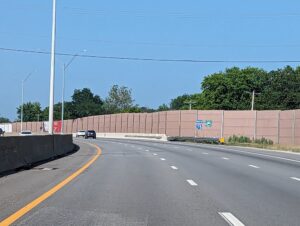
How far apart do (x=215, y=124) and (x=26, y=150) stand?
196 ft

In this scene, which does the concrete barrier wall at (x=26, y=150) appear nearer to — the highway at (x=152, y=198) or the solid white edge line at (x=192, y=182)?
the highway at (x=152, y=198)

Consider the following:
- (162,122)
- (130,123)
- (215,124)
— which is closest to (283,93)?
(162,122)

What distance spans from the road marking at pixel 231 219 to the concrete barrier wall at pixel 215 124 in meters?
54.4

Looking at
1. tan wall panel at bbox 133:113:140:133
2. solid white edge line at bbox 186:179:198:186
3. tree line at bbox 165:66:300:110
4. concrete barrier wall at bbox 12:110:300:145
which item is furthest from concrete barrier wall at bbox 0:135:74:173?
tree line at bbox 165:66:300:110

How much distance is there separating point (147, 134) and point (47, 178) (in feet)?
257

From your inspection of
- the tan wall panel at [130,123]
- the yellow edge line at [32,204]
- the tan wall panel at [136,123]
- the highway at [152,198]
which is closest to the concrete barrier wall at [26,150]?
the highway at [152,198]

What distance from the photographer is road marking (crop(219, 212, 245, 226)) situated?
33.1ft

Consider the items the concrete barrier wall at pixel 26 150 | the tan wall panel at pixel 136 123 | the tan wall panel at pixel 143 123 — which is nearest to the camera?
the concrete barrier wall at pixel 26 150

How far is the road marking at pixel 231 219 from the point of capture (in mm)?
10102

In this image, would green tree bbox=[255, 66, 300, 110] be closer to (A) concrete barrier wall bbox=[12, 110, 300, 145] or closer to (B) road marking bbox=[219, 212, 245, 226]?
(A) concrete barrier wall bbox=[12, 110, 300, 145]

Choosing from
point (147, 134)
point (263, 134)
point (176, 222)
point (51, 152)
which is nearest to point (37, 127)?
→ point (147, 134)

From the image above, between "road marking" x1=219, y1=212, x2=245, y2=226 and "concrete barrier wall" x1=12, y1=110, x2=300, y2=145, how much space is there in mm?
54384

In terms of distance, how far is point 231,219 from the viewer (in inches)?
416

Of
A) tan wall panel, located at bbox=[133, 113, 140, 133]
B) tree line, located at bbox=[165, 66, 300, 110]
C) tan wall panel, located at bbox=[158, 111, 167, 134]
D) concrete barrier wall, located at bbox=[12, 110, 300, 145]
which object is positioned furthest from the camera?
tree line, located at bbox=[165, 66, 300, 110]
